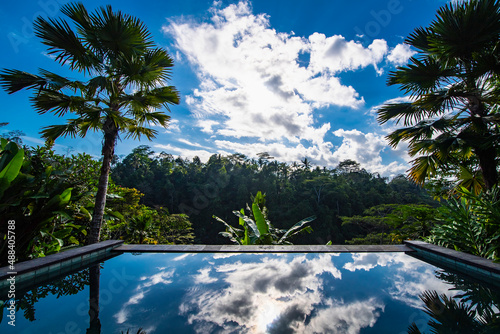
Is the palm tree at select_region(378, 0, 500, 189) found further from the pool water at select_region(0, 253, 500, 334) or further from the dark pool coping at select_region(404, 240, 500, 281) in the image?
the pool water at select_region(0, 253, 500, 334)

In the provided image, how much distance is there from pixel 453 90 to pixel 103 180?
6.37 m

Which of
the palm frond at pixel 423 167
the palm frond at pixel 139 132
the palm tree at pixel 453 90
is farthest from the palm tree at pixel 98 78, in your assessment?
the palm frond at pixel 423 167

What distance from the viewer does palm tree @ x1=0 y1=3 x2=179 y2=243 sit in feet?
11.3

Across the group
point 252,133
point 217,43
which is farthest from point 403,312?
point 252,133

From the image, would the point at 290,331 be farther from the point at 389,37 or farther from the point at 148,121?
the point at 389,37

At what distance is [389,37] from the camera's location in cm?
538

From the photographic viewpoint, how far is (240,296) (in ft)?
6.10

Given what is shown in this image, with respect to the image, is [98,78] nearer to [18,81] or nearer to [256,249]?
[18,81]

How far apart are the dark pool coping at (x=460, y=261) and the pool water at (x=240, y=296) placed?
8.9 inches

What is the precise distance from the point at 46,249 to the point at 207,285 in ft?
8.62

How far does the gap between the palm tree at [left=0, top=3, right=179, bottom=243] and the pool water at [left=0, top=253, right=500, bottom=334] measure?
2057 millimetres

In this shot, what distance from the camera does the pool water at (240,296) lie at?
4.66 feet

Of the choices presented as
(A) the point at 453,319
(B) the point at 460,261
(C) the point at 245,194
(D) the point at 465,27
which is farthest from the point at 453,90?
(C) the point at 245,194

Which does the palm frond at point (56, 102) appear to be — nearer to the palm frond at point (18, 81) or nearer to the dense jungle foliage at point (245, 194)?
the palm frond at point (18, 81)
